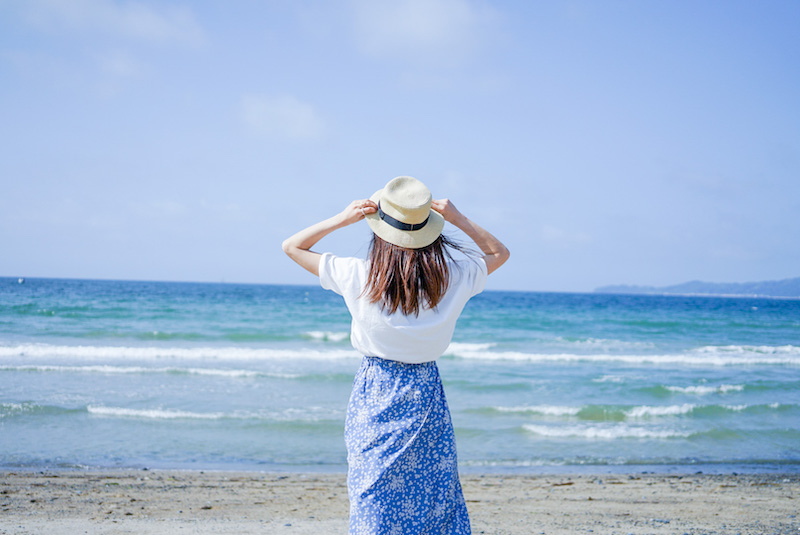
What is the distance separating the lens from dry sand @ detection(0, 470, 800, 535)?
456 centimetres

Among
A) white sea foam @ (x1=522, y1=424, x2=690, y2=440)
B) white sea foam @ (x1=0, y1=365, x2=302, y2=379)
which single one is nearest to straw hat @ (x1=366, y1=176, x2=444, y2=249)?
white sea foam @ (x1=522, y1=424, x2=690, y2=440)

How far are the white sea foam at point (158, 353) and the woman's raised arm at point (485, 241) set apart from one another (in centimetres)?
1339

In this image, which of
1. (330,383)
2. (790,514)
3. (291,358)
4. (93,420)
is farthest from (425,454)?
(291,358)

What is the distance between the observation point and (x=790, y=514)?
16.7 ft

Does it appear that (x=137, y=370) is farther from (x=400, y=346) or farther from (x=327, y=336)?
(x=400, y=346)

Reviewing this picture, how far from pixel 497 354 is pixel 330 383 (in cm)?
699

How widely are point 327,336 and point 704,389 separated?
38.9 ft

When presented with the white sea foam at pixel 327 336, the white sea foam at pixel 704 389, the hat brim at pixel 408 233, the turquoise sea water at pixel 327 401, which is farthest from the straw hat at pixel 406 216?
the white sea foam at pixel 327 336

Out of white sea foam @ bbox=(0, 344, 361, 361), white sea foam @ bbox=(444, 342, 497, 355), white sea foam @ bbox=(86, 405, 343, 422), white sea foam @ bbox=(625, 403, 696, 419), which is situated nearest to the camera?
white sea foam @ bbox=(86, 405, 343, 422)

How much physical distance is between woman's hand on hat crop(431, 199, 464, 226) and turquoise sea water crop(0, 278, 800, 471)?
5.14 metres

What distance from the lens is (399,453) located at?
2.10m

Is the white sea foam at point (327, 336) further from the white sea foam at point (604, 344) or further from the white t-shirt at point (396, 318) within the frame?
the white t-shirt at point (396, 318)

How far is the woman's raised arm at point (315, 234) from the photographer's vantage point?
7.06ft

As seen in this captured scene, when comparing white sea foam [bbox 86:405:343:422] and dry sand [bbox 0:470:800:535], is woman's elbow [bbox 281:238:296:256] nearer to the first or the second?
dry sand [bbox 0:470:800:535]
